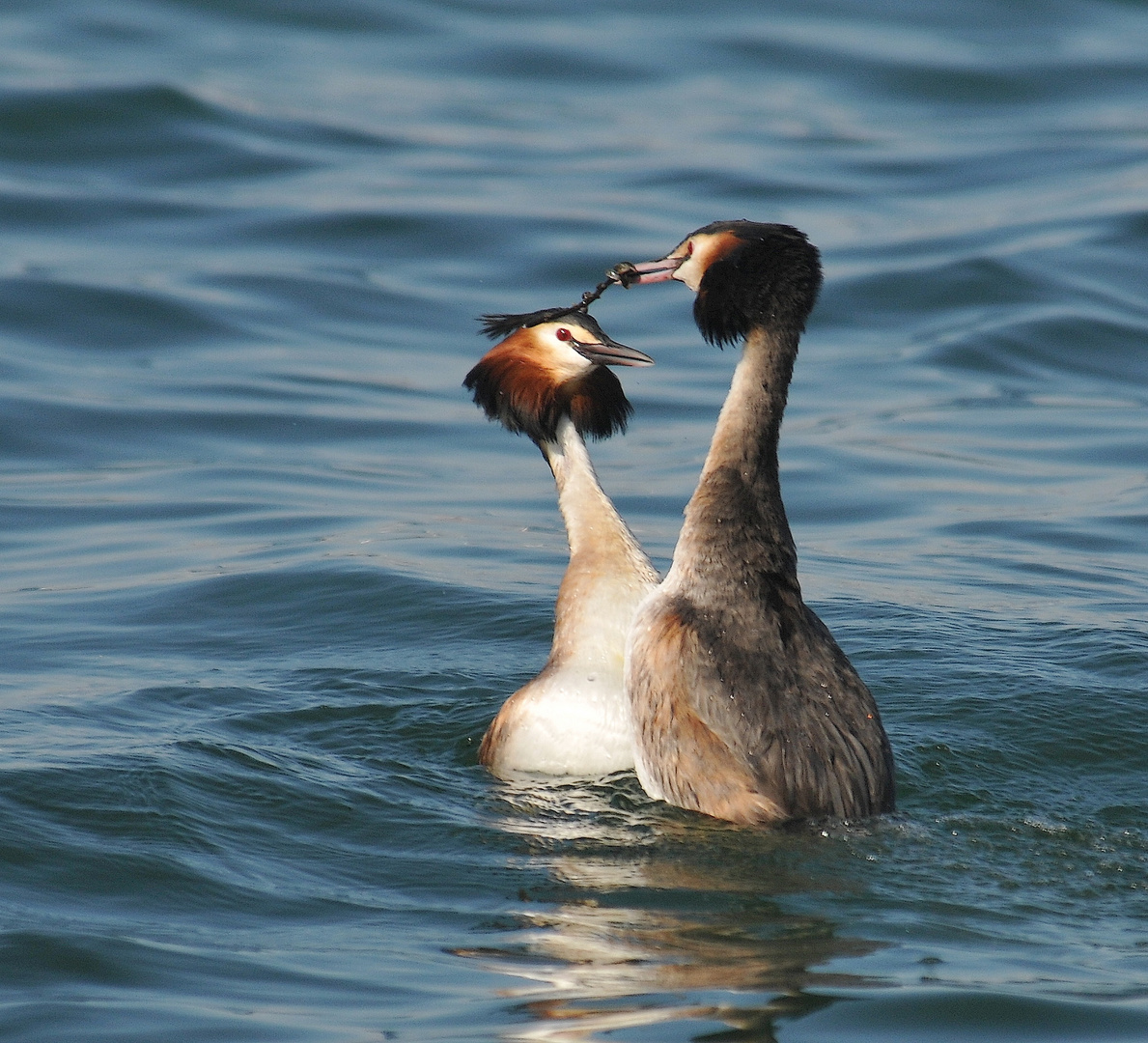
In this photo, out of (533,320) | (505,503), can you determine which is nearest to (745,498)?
(533,320)

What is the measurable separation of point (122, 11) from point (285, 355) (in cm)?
1070

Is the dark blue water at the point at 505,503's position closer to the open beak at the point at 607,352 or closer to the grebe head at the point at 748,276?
the open beak at the point at 607,352

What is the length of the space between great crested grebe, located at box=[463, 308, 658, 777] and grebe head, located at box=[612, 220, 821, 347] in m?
0.68

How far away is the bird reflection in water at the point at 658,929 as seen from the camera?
4.47m

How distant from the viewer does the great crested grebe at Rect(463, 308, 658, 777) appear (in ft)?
20.6

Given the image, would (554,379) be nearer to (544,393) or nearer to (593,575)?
(544,393)

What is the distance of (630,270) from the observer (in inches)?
247

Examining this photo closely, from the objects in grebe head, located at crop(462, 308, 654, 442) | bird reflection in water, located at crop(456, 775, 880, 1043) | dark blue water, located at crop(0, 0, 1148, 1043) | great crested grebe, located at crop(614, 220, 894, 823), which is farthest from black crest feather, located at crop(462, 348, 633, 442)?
bird reflection in water, located at crop(456, 775, 880, 1043)

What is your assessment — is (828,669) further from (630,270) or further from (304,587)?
(304,587)

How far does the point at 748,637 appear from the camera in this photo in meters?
5.74

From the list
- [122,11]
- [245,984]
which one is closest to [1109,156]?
[122,11]

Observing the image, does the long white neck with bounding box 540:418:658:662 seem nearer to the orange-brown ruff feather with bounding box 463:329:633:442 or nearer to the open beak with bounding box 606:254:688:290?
the orange-brown ruff feather with bounding box 463:329:633:442

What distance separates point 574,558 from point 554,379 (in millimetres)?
692

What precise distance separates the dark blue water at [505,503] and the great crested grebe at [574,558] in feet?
0.57
